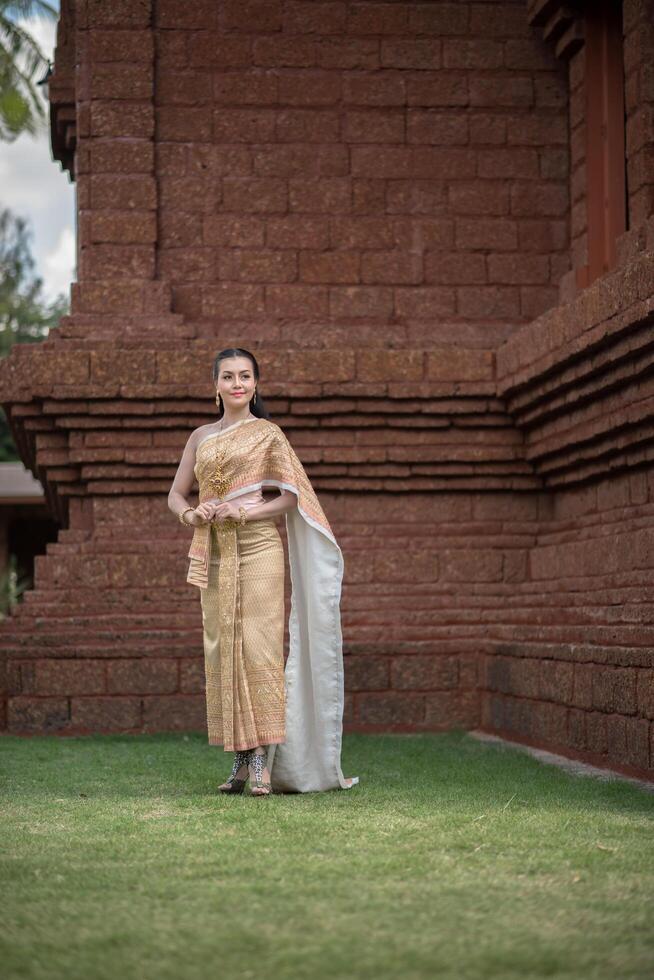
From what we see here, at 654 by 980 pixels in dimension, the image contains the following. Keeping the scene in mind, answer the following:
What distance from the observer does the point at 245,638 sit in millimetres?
5676

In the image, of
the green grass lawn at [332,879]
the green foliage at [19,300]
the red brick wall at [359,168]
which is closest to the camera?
the green grass lawn at [332,879]

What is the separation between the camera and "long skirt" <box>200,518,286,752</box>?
5.60m

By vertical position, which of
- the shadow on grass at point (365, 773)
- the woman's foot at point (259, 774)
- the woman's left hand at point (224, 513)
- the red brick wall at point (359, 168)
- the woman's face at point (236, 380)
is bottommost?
the shadow on grass at point (365, 773)

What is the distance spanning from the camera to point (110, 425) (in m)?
8.81

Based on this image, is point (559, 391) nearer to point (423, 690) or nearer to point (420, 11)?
point (423, 690)

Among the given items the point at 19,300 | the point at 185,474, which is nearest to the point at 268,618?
the point at 185,474

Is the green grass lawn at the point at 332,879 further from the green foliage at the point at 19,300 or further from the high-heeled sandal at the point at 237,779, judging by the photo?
the green foliage at the point at 19,300

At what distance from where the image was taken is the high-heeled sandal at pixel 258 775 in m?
5.52

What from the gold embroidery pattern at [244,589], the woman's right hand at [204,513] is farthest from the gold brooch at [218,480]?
the woman's right hand at [204,513]

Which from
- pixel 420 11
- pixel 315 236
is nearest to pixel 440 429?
pixel 315 236

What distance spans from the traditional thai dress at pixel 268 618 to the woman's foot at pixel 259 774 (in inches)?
1.8

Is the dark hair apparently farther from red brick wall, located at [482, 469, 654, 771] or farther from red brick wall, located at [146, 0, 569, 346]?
red brick wall, located at [146, 0, 569, 346]

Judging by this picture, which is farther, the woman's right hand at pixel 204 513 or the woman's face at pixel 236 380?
the woman's face at pixel 236 380

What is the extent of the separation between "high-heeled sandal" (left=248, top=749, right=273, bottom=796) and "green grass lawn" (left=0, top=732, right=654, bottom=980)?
0.27 ft
